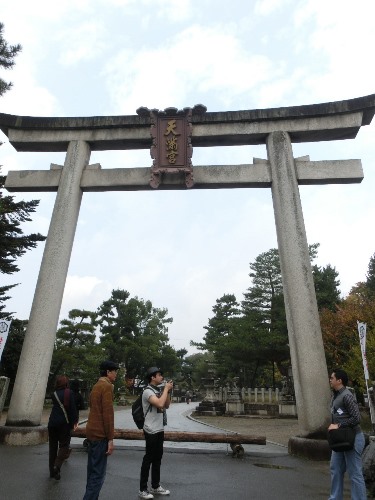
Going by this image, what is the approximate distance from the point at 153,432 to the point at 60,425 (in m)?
1.66

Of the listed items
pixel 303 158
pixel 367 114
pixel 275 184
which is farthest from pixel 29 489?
pixel 367 114

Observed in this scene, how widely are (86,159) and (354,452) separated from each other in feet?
29.0

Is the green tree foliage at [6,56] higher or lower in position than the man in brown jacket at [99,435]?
higher

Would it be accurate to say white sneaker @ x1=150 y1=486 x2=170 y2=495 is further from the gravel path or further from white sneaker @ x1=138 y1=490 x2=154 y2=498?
the gravel path

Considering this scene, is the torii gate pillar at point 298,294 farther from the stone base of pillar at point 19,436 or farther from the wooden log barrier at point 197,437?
the stone base of pillar at point 19,436

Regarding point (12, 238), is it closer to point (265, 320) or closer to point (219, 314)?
point (265, 320)

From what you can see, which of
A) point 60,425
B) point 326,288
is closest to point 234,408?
point 326,288

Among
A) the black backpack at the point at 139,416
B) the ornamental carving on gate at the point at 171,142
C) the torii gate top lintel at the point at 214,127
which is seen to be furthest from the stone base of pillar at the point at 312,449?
the torii gate top lintel at the point at 214,127

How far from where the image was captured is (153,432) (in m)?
4.83

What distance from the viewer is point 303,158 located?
9.77m

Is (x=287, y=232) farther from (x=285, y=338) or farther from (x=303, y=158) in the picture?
(x=285, y=338)

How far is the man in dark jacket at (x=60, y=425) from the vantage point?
219 inches

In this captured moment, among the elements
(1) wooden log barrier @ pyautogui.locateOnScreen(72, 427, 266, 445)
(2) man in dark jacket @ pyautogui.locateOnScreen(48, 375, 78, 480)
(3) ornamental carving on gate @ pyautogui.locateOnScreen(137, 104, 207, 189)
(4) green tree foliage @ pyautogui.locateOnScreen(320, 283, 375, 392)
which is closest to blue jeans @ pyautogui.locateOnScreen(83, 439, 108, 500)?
(2) man in dark jacket @ pyautogui.locateOnScreen(48, 375, 78, 480)

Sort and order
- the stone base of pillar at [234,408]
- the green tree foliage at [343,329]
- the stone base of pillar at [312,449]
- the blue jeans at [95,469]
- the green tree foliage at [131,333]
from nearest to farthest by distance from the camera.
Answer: the blue jeans at [95,469] → the stone base of pillar at [312,449] → the green tree foliage at [343,329] → the stone base of pillar at [234,408] → the green tree foliage at [131,333]
